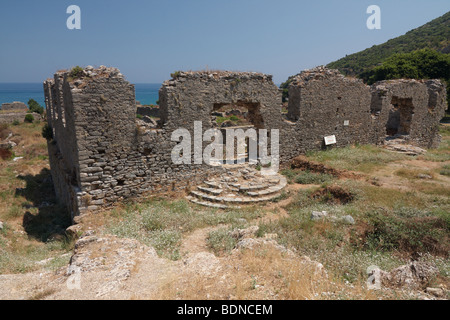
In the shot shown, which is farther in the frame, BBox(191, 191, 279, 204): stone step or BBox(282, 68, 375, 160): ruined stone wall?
BBox(282, 68, 375, 160): ruined stone wall

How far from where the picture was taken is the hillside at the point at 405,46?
2202 inches

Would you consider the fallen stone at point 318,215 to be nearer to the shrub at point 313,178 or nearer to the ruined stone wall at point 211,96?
the shrub at point 313,178

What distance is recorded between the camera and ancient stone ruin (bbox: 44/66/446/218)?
9023 mm

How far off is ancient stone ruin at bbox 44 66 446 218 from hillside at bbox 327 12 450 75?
46.7 meters

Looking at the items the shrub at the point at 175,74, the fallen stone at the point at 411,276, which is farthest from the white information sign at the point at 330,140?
the fallen stone at the point at 411,276

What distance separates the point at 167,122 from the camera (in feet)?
34.5

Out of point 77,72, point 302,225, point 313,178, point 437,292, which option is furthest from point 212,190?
point 437,292

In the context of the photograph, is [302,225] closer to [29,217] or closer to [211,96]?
[211,96]

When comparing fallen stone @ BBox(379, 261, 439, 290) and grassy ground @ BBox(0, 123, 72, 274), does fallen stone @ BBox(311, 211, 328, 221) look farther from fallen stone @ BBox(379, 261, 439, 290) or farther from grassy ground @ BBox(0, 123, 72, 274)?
grassy ground @ BBox(0, 123, 72, 274)

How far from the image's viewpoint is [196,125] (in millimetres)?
11227

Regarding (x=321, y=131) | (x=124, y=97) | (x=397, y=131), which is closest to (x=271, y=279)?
(x=124, y=97)

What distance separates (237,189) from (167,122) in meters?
3.85

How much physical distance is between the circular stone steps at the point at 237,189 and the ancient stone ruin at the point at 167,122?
0.06 m

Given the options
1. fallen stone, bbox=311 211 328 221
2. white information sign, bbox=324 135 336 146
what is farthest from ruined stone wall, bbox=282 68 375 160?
fallen stone, bbox=311 211 328 221
